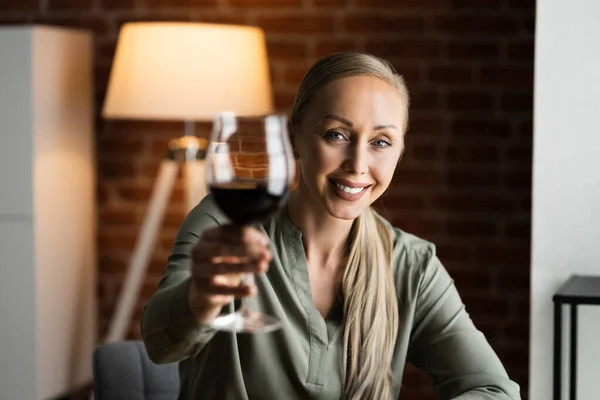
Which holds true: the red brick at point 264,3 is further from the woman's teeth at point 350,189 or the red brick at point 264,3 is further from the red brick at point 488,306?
the woman's teeth at point 350,189

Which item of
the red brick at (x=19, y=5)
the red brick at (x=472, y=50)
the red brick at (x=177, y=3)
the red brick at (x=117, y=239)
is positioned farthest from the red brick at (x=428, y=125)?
the red brick at (x=19, y=5)

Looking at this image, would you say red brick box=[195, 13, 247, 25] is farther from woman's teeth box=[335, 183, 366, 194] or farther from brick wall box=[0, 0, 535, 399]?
woman's teeth box=[335, 183, 366, 194]

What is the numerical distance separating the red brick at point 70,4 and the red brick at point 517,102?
1.61 m

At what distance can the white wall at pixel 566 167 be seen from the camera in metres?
2.54

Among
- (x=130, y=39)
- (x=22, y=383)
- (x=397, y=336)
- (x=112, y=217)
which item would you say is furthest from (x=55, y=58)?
(x=397, y=336)

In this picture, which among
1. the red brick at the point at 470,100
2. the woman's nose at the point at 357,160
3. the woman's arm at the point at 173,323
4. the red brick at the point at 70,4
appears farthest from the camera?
the red brick at the point at 70,4

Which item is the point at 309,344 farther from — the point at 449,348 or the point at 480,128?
the point at 480,128

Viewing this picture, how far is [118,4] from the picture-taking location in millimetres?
3828

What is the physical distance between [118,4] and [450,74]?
4.20 feet

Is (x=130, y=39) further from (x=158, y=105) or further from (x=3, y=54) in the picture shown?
(x=3, y=54)

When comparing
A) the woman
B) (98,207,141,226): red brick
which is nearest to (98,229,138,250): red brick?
(98,207,141,226): red brick

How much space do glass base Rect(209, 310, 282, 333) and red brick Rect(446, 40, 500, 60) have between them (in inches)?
102

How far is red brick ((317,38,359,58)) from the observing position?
371 centimetres

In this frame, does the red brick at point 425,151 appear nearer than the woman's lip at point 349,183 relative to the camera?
No
